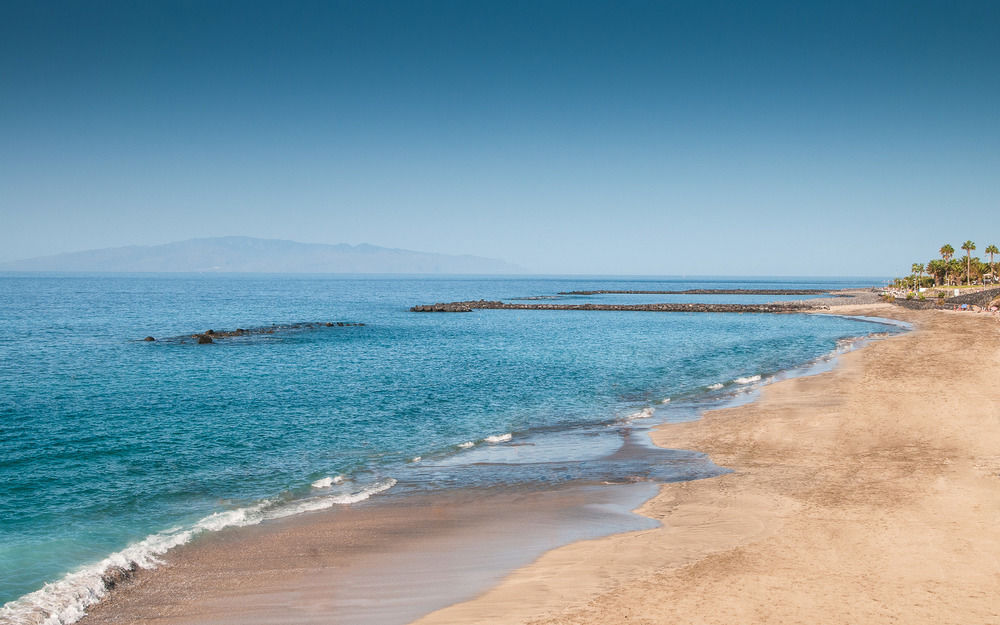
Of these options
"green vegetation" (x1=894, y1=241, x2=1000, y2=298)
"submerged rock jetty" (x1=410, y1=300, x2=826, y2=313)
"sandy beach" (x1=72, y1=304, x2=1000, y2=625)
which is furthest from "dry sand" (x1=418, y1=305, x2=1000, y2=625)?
"green vegetation" (x1=894, y1=241, x2=1000, y2=298)

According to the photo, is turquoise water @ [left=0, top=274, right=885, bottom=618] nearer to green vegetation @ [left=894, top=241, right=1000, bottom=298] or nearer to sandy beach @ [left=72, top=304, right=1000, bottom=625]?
sandy beach @ [left=72, top=304, right=1000, bottom=625]

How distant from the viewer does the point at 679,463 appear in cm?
1861

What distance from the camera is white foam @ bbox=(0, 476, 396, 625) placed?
9.84 m

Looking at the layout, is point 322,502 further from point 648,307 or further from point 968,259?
point 968,259

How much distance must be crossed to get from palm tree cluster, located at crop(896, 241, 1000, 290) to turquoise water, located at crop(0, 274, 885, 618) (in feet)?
358

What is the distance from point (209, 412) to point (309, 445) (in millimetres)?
7911

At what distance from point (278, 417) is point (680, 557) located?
19.2 m

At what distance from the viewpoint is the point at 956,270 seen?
463 feet

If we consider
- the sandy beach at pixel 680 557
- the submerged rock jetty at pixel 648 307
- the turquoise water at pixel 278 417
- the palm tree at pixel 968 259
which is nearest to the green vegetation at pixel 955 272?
the palm tree at pixel 968 259

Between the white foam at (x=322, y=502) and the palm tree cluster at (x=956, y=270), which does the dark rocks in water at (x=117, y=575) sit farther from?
the palm tree cluster at (x=956, y=270)

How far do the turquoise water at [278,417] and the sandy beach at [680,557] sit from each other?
1.98m

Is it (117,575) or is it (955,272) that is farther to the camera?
(955,272)

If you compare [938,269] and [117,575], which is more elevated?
[938,269]

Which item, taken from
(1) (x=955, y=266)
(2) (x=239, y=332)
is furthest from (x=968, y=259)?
(2) (x=239, y=332)
